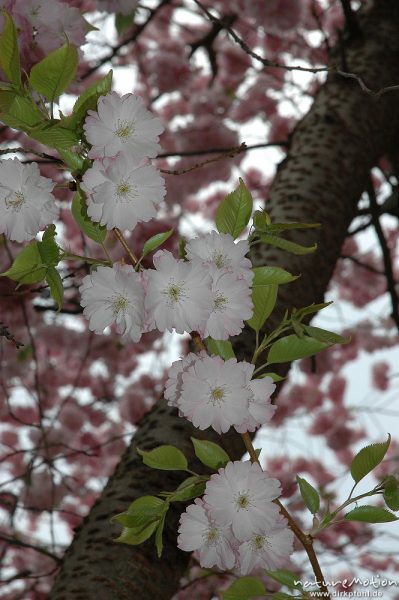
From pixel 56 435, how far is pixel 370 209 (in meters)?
2.12

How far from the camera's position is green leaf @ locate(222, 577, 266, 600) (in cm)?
48

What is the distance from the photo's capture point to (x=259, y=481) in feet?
1.50

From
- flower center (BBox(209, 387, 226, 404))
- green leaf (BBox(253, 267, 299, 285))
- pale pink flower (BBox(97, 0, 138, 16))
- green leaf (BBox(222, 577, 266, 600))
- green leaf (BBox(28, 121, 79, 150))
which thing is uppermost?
pale pink flower (BBox(97, 0, 138, 16))

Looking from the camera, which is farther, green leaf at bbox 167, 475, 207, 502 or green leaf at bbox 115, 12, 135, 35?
green leaf at bbox 115, 12, 135, 35

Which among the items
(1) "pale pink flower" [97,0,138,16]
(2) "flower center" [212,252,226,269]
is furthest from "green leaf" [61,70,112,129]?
(1) "pale pink flower" [97,0,138,16]

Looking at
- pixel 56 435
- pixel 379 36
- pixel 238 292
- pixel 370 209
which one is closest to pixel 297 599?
pixel 238 292

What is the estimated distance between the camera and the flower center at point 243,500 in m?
0.46

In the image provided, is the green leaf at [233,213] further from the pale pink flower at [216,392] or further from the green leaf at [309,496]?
the green leaf at [309,496]

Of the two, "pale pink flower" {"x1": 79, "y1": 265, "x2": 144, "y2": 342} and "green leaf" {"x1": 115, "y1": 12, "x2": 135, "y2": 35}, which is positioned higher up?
Answer: "green leaf" {"x1": 115, "y1": 12, "x2": 135, "y2": 35}

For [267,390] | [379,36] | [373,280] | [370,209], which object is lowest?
[267,390]

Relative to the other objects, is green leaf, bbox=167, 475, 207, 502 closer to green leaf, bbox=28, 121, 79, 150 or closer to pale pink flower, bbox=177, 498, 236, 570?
pale pink flower, bbox=177, 498, 236, 570

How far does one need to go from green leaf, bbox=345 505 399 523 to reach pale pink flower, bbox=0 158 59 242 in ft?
1.13

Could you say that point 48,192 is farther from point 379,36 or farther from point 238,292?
point 379,36

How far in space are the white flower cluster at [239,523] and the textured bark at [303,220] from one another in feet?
0.64
